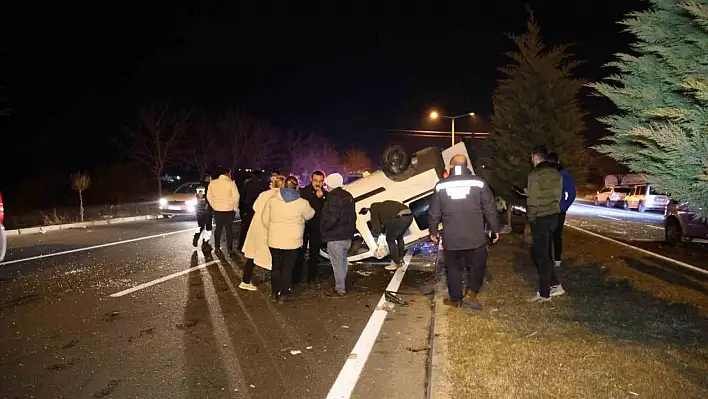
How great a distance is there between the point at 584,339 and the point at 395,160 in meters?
5.12

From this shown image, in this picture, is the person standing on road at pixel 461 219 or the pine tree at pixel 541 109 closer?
the person standing on road at pixel 461 219

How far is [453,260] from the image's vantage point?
6.70 meters

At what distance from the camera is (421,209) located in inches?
406

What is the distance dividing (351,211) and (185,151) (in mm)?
35077

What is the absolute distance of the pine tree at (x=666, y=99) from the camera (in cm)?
354

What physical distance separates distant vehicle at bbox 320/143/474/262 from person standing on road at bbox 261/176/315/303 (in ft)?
7.78

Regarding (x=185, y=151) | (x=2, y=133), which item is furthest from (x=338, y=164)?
(x=2, y=133)

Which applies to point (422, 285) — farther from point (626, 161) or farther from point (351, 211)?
point (626, 161)

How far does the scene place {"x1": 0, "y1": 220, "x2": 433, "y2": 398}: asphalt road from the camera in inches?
187

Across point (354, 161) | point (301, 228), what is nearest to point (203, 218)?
point (301, 228)

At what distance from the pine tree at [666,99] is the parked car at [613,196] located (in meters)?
30.7

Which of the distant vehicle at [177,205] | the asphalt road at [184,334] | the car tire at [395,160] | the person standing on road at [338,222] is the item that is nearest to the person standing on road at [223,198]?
the asphalt road at [184,334]

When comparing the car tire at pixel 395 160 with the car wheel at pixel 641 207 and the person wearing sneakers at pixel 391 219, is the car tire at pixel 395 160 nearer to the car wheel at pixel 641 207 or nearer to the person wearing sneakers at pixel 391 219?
the person wearing sneakers at pixel 391 219

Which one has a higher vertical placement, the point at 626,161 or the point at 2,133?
the point at 2,133
